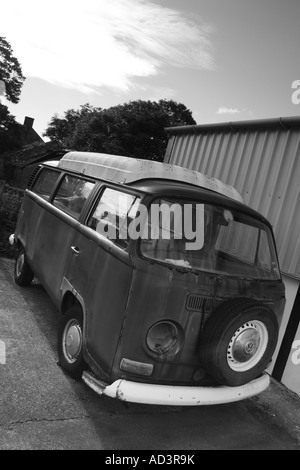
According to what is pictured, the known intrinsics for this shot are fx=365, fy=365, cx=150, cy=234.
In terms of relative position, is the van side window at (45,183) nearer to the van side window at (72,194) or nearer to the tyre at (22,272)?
the van side window at (72,194)

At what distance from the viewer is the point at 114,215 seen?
11.1 ft

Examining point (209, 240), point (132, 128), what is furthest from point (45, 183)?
point (132, 128)

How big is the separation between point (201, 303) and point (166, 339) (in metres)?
0.40

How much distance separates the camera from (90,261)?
134 inches

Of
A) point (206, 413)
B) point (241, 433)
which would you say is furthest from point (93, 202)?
point (241, 433)

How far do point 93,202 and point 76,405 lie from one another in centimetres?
193

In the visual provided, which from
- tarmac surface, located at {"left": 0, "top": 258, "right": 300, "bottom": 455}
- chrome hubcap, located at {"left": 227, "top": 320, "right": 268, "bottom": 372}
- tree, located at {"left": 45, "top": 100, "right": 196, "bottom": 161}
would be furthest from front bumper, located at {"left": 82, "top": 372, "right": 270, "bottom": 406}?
tree, located at {"left": 45, "top": 100, "right": 196, "bottom": 161}

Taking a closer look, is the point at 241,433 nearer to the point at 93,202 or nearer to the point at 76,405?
the point at 76,405

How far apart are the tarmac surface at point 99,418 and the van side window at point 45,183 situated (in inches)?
78.7

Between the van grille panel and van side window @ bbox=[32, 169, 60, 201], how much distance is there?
10.0 feet

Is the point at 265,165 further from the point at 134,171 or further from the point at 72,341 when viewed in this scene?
the point at 72,341

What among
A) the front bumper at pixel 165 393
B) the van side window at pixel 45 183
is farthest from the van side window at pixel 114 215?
the van side window at pixel 45 183

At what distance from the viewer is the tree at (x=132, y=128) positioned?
30.7 meters

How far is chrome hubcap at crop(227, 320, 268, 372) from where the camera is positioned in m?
2.90
